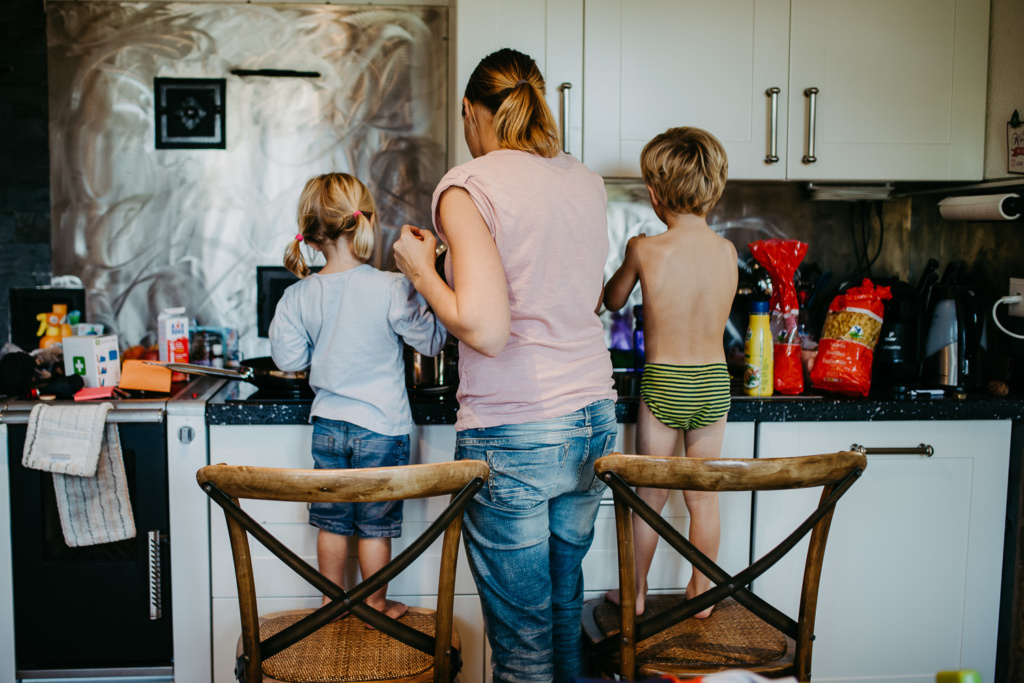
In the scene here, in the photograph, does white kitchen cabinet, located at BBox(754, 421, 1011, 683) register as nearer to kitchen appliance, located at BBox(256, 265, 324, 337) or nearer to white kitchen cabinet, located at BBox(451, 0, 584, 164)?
white kitchen cabinet, located at BBox(451, 0, 584, 164)

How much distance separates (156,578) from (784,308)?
1.64 meters

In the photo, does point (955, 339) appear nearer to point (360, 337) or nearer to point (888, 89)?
point (888, 89)

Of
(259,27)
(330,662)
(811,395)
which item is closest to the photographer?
(330,662)

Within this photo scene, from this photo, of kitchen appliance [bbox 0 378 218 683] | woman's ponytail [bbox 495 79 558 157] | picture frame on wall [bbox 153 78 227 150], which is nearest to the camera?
woman's ponytail [bbox 495 79 558 157]

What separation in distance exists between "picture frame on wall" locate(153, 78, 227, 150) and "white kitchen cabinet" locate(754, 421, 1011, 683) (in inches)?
68.8

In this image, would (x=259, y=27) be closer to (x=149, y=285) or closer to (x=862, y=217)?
(x=149, y=285)

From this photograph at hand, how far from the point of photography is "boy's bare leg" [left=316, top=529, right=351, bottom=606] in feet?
5.15

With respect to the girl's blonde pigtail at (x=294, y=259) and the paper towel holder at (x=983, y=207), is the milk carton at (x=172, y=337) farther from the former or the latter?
the paper towel holder at (x=983, y=207)

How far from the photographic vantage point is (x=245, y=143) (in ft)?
7.36

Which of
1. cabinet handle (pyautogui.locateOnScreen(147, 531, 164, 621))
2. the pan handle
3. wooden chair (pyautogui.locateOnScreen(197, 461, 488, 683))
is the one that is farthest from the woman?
cabinet handle (pyautogui.locateOnScreen(147, 531, 164, 621))

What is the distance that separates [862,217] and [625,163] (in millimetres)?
892

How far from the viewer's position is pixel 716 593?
108 centimetres

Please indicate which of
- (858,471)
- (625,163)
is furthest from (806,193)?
(858,471)

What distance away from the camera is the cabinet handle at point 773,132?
6.32 feet
